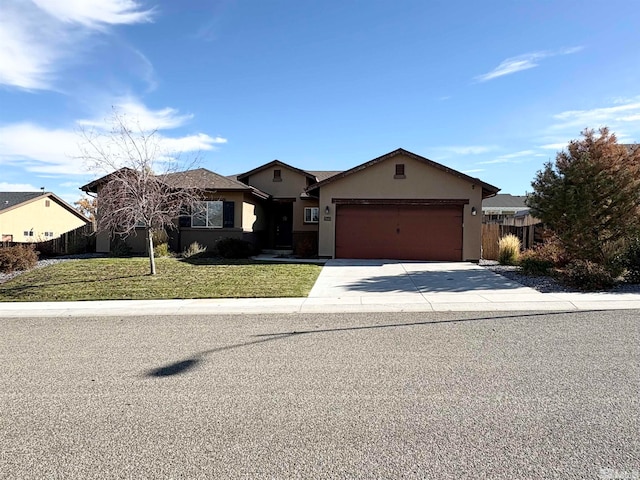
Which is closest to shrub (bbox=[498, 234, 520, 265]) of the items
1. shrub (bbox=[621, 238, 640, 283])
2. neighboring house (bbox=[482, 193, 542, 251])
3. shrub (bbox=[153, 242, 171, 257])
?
neighboring house (bbox=[482, 193, 542, 251])

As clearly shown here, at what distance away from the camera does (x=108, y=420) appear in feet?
12.8

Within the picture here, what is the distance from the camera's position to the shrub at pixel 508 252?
1738 centimetres

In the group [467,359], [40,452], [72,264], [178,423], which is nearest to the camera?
[40,452]

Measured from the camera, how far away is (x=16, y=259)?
1520 cm

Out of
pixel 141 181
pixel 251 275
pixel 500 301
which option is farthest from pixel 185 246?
pixel 500 301

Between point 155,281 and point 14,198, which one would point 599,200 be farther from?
point 14,198

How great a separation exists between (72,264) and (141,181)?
450 cm

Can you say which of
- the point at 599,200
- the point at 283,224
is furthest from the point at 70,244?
the point at 599,200

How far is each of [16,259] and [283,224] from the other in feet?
44.5

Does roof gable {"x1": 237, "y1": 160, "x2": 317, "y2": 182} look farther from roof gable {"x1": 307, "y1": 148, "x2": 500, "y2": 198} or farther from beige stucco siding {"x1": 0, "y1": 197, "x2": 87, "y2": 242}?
beige stucco siding {"x1": 0, "y1": 197, "x2": 87, "y2": 242}

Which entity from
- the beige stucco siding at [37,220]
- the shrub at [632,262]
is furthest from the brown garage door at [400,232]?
the beige stucco siding at [37,220]

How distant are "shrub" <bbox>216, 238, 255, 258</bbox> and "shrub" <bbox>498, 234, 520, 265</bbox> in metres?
10.7

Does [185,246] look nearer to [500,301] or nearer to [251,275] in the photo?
[251,275]

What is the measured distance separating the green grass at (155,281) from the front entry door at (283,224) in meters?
9.31
